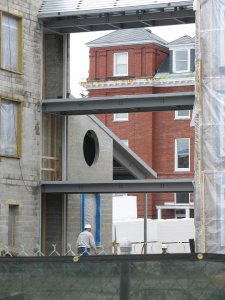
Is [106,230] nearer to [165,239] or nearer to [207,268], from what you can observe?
[165,239]

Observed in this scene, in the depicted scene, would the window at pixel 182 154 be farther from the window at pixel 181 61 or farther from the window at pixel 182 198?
the window at pixel 181 61

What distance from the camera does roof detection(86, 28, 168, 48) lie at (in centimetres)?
5725

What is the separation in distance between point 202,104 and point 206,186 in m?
1.58

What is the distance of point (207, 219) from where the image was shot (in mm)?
16188

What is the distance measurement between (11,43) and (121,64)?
108 feet

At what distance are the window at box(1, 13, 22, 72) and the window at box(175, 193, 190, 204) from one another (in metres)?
32.1

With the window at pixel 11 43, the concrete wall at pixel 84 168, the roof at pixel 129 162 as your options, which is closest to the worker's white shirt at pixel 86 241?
the concrete wall at pixel 84 168

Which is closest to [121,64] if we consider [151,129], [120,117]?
[120,117]

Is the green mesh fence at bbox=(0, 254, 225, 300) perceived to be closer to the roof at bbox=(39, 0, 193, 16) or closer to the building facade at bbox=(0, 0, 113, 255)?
the building facade at bbox=(0, 0, 113, 255)

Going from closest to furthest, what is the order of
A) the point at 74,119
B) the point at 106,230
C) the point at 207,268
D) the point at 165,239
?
1. the point at 207,268
2. the point at 74,119
3. the point at 106,230
4. the point at 165,239

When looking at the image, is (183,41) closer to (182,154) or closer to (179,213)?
(182,154)

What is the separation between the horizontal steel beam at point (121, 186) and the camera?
25.0m

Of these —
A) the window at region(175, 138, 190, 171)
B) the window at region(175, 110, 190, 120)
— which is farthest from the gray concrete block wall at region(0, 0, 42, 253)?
the window at region(175, 110, 190, 120)

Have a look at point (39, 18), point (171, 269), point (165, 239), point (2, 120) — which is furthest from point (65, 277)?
point (165, 239)
